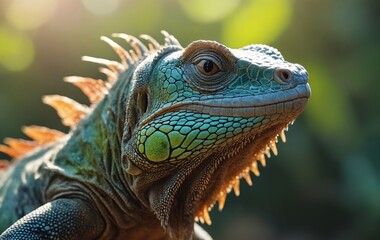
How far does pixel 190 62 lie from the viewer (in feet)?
9.31

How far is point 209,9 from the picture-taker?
35.4ft

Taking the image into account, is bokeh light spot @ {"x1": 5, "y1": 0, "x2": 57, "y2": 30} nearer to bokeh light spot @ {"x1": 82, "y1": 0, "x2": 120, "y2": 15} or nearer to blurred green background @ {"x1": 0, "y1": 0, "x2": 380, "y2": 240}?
blurred green background @ {"x1": 0, "y1": 0, "x2": 380, "y2": 240}

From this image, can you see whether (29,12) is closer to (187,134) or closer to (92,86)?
(92,86)

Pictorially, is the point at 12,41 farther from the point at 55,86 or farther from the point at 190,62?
the point at 190,62

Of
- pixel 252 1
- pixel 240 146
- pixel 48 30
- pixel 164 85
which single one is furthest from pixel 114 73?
pixel 48 30

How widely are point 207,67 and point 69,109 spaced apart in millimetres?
1290

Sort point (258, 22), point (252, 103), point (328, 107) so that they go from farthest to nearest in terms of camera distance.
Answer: point (328, 107) < point (258, 22) < point (252, 103)

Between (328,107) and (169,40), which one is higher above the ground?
(169,40)

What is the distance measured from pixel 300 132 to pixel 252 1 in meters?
2.55

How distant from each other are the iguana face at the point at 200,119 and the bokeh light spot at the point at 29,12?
792cm

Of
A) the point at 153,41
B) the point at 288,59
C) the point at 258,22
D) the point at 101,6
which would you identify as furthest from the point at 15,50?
the point at 153,41

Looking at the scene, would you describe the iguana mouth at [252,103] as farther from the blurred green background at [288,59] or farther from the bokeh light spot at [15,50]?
the bokeh light spot at [15,50]

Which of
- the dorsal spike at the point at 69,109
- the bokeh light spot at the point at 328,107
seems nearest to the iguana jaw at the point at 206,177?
the dorsal spike at the point at 69,109

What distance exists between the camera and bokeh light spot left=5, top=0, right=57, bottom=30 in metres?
10.4
